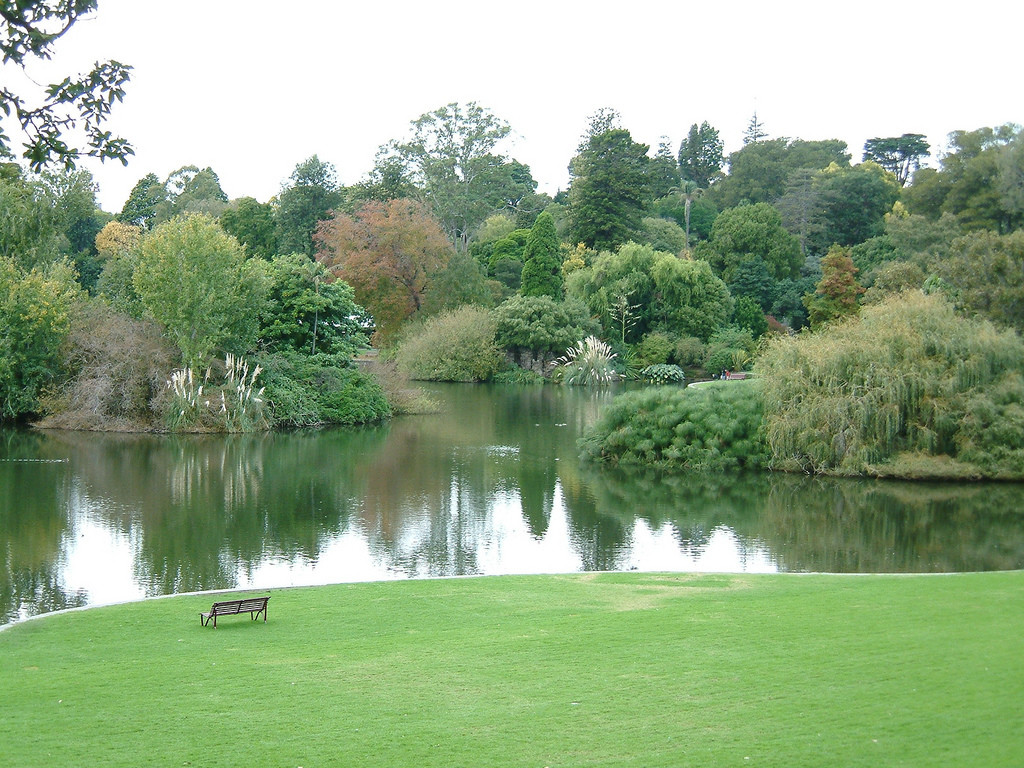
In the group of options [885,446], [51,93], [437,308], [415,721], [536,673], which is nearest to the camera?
[415,721]

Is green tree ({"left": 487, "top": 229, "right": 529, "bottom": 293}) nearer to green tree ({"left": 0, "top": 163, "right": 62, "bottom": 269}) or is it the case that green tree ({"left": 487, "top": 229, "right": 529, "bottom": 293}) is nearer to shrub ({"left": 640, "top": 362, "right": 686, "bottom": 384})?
shrub ({"left": 640, "top": 362, "right": 686, "bottom": 384})

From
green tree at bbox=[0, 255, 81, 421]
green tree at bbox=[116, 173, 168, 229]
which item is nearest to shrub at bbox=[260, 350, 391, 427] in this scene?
green tree at bbox=[0, 255, 81, 421]

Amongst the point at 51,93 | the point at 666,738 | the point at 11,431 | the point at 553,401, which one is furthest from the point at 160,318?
the point at 666,738

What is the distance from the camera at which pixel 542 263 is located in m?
55.8

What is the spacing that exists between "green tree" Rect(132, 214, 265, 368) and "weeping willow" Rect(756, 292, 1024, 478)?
1643 cm

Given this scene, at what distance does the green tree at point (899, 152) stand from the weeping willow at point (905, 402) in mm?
74078

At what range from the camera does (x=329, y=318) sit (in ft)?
→ 112

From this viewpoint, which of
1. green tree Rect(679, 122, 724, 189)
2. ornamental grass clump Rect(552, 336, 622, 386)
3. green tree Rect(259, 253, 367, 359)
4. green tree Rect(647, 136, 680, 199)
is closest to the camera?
green tree Rect(259, 253, 367, 359)

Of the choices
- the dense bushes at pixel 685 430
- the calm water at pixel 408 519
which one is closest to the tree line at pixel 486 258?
the calm water at pixel 408 519

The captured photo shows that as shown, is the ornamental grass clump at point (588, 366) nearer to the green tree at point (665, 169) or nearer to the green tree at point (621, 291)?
the green tree at point (621, 291)

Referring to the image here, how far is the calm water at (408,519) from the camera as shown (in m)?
14.5

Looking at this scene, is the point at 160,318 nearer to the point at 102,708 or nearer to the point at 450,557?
the point at 450,557

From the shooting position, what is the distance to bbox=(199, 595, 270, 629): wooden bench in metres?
10.2

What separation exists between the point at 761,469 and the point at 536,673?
17.0 m
